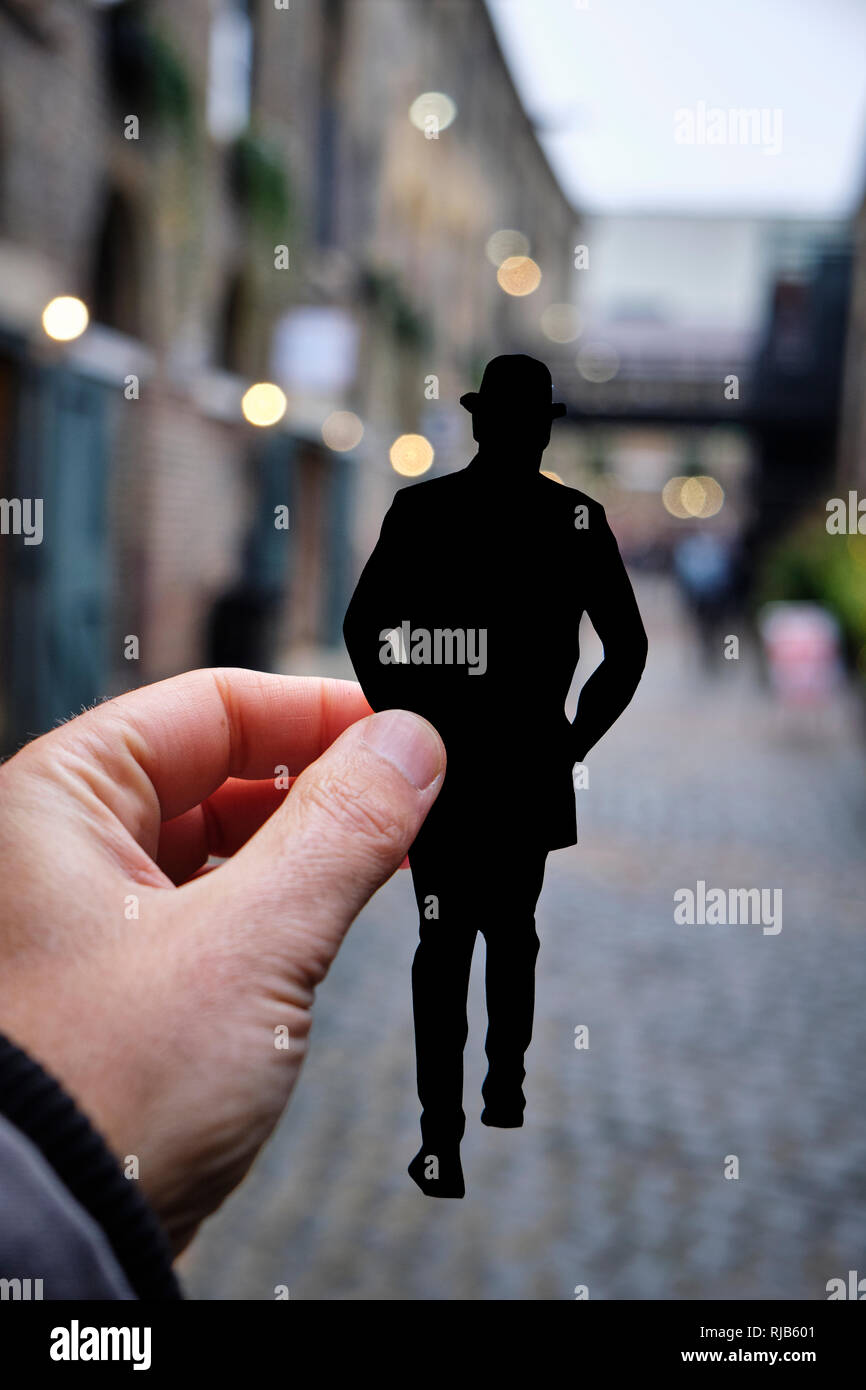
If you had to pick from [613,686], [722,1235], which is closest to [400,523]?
[613,686]

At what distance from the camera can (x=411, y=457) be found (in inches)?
53.1

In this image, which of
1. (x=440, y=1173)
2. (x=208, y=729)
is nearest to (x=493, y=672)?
(x=440, y=1173)

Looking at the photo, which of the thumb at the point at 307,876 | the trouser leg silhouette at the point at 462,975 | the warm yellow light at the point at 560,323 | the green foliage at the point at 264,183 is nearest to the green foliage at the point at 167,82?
the green foliage at the point at 264,183

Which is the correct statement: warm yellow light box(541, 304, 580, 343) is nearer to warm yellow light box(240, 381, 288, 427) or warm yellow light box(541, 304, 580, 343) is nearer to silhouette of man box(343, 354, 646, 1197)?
warm yellow light box(240, 381, 288, 427)

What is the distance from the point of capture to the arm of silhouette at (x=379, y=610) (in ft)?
2.46

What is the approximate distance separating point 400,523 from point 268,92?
6250 millimetres

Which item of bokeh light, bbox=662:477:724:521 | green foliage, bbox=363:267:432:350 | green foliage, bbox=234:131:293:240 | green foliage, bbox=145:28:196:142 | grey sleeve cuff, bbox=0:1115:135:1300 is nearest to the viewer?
grey sleeve cuff, bbox=0:1115:135:1300

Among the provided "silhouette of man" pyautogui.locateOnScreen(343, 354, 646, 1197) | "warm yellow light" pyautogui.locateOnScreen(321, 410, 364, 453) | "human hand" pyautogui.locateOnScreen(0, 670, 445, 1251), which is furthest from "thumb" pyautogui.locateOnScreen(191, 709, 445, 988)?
"warm yellow light" pyautogui.locateOnScreen(321, 410, 364, 453)

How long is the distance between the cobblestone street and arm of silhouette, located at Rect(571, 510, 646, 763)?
1560 mm

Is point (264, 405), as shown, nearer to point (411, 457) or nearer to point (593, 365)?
point (411, 457)

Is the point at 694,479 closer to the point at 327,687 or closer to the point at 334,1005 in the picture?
the point at 327,687

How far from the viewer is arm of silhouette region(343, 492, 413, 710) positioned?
75 centimetres

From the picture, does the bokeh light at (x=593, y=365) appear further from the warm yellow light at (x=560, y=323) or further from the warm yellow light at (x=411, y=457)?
the warm yellow light at (x=411, y=457)

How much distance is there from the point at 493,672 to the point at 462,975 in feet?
0.58
